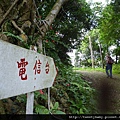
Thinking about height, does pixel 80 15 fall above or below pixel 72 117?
above

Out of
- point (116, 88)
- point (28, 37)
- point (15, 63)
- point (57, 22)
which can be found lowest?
point (116, 88)

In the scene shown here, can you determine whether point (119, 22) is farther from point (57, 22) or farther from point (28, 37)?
point (28, 37)

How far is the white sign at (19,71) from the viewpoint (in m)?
1.18

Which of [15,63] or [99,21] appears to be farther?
[99,21]

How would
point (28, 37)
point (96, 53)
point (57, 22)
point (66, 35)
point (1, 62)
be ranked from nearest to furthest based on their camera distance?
1. point (1, 62)
2. point (28, 37)
3. point (57, 22)
4. point (66, 35)
5. point (96, 53)

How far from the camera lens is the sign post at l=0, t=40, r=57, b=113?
1.18 meters

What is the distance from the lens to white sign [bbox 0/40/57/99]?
118 centimetres

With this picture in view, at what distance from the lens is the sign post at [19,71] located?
3.88ft

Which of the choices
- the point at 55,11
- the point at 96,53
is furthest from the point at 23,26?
the point at 96,53

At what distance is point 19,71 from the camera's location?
1.36m

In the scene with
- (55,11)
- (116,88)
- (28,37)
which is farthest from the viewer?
(116,88)

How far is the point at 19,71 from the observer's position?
1359 millimetres

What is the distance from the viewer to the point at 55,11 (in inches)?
167

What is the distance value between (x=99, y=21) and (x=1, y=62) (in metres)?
8.87
